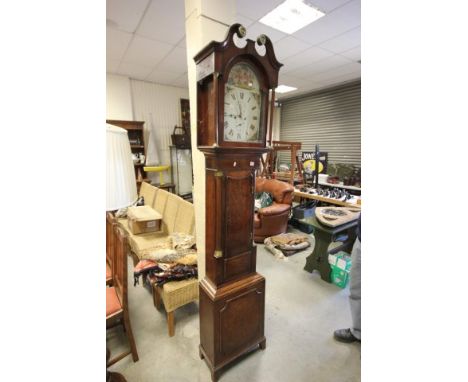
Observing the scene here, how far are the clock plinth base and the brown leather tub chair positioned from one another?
2019mm

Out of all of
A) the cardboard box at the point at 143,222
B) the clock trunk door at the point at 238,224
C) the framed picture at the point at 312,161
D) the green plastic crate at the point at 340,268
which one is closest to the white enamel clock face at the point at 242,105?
the clock trunk door at the point at 238,224

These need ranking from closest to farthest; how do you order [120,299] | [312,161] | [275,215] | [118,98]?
[120,299]
[275,215]
[118,98]
[312,161]

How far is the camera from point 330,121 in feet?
17.6

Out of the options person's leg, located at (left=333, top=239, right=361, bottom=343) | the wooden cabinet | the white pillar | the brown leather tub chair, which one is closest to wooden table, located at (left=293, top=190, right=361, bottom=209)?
the brown leather tub chair

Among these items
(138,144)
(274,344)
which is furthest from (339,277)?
(138,144)

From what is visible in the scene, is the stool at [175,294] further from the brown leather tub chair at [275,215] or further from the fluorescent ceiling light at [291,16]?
the fluorescent ceiling light at [291,16]

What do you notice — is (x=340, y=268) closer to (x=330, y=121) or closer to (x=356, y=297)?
(x=356, y=297)

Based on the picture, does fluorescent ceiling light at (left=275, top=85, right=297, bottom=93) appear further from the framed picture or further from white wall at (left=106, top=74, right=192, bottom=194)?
white wall at (left=106, top=74, right=192, bottom=194)

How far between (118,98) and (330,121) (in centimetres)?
482

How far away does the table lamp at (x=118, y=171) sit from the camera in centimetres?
98

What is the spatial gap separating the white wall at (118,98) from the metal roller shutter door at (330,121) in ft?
13.8
